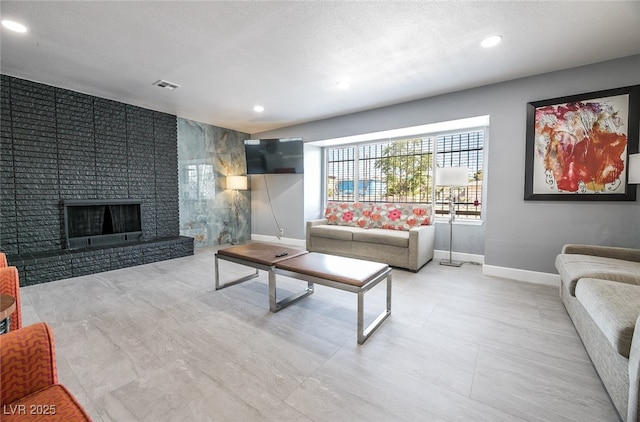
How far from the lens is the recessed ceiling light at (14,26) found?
2.25 m

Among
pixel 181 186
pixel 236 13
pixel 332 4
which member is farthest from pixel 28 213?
pixel 332 4

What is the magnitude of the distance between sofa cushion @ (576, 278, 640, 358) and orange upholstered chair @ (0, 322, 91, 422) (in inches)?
86.7

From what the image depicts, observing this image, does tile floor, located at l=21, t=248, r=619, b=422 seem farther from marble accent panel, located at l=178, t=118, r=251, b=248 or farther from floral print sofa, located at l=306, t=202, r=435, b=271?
marble accent panel, located at l=178, t=118, r=251, b=248

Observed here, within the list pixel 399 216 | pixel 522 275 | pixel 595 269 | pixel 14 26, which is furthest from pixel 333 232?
pixel 14 26

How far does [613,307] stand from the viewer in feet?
4.75

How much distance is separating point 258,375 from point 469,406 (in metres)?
1.21

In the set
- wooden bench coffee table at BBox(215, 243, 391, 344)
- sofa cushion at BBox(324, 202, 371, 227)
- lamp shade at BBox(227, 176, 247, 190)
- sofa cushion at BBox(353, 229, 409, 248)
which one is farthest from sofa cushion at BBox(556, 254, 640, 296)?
lamp shade at BBox(227, 176, 247, 190)

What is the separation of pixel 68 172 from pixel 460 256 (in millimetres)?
5970

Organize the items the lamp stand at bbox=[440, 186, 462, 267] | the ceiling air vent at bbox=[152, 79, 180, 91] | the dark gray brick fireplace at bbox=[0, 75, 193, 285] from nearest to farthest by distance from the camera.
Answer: the dark gray brick fireplace at bbox=[0, 75, 193, 285], the ceiling air vent at bbox=[152, 79, 180, 91], the lamp stand at bbox=[440, 186, 462, 267]

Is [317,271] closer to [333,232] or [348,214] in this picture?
[333,232]

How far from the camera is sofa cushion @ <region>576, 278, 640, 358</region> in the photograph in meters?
1.29

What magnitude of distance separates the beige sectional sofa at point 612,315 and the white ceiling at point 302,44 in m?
2.02

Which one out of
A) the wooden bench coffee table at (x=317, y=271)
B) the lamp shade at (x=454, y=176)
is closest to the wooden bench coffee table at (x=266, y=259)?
the wooden bench coffee table at (x=317, y=271)

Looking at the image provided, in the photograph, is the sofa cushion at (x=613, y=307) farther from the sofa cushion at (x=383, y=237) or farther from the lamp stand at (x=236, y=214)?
the lamp stand at (x=236, y=214)
